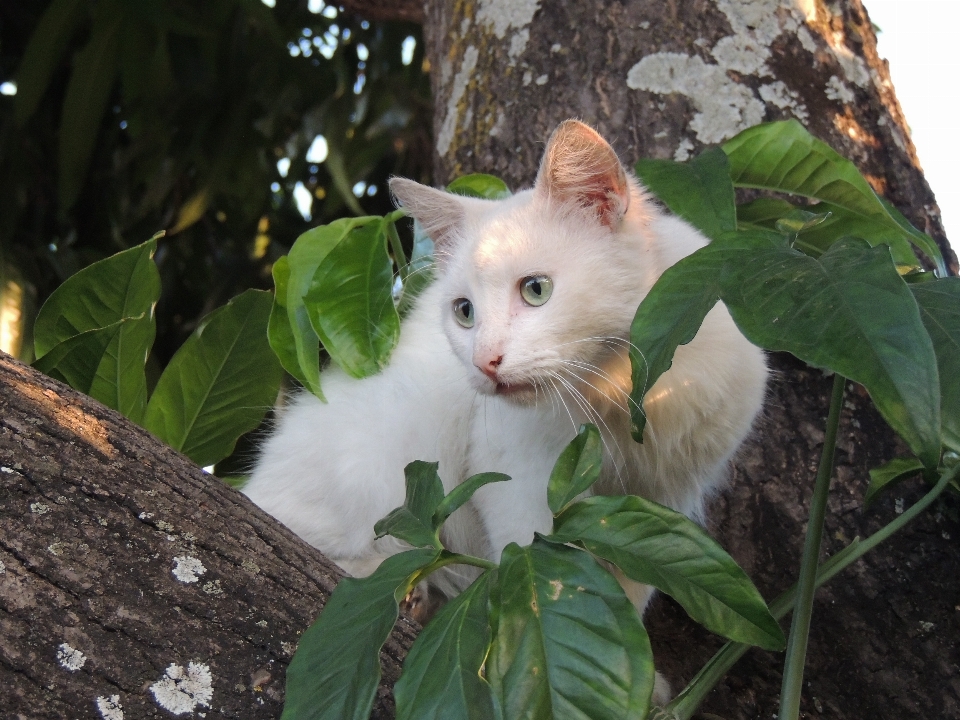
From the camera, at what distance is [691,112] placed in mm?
1609

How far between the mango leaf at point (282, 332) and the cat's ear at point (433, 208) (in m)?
0.21

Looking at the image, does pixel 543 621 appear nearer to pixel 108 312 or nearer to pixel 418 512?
pixel 418 512

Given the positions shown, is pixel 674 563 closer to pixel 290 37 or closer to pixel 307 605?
pixel 307 605

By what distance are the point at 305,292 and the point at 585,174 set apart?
0.44m

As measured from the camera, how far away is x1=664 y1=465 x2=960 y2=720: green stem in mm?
1030

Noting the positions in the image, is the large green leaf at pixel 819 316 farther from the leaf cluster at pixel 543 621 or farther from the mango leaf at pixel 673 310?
the leaf cluster at pixel 543 621

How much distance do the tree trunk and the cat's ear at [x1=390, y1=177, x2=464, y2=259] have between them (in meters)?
0.38

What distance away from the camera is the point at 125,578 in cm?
91

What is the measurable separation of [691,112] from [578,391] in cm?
68

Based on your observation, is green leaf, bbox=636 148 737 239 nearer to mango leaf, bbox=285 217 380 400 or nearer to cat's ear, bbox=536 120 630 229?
cat's ear, bbox=536 120 630 229

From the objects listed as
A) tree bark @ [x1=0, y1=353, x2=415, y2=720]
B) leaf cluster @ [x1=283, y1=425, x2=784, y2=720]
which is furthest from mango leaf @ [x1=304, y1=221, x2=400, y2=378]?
leaf cluster @ [x1=283, y1=425, x2=784, y2=720]

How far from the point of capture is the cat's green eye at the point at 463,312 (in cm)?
132

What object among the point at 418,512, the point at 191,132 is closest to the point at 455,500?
the point at 418,512

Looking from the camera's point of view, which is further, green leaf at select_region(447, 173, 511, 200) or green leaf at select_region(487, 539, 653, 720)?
green leaf at select_region(447, 173, 511, 200)
